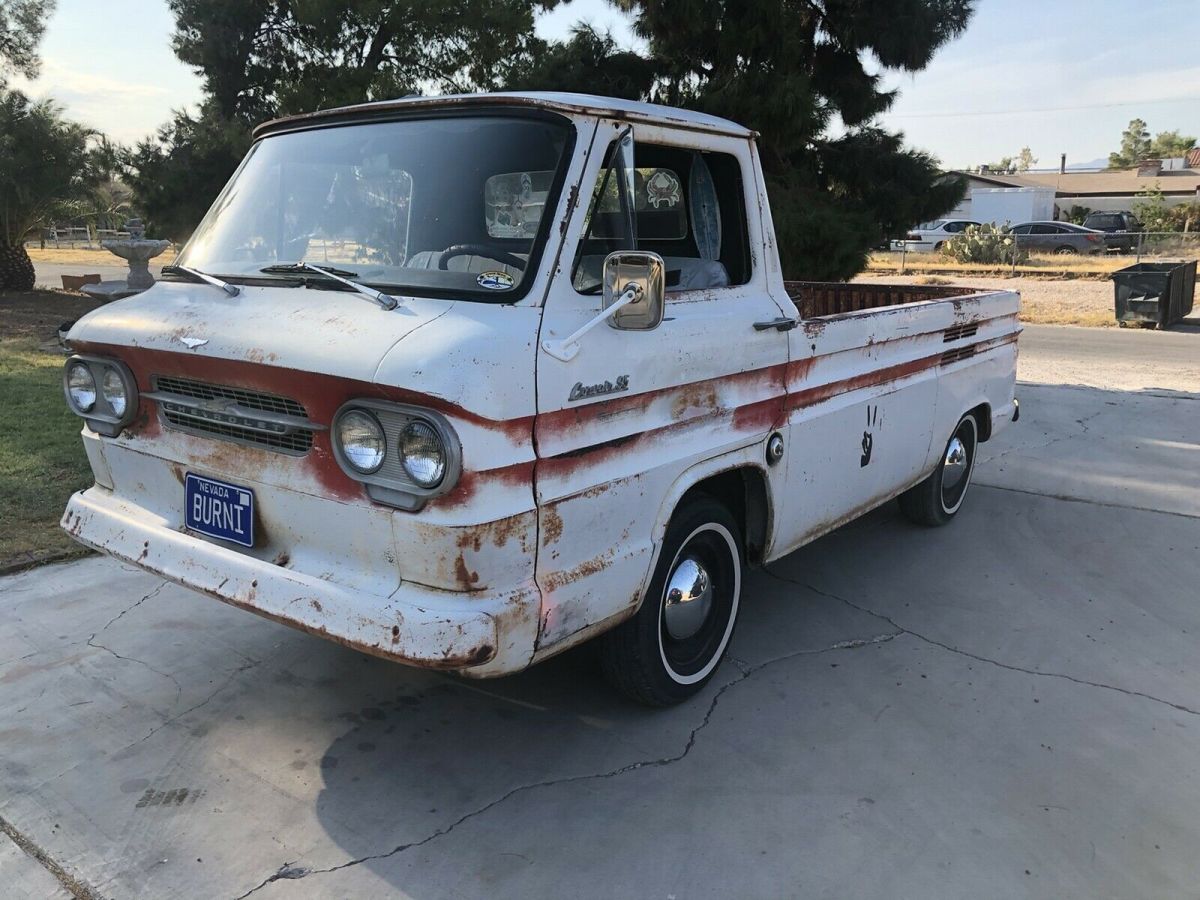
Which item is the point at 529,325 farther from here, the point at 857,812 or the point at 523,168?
the point at 857,812

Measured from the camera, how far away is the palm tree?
51.6ft

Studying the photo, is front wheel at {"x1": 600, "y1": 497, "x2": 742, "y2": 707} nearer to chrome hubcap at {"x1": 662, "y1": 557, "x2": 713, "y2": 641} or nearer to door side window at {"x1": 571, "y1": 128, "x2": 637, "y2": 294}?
chrome hubcap at {"x1": 662, "y1": 557, "x2": 713, "y2": 641}

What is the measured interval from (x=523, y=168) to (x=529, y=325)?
0.68m

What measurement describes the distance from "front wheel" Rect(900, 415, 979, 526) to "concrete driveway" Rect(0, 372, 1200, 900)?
84 centimetres

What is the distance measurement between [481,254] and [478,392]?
74 centimetres

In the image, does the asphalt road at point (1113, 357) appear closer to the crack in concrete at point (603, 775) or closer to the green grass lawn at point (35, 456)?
the crack in concrete at point (603, 775)

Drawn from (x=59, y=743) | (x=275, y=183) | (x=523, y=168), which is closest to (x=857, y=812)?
(x=523, y=168)

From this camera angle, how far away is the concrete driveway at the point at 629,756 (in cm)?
276

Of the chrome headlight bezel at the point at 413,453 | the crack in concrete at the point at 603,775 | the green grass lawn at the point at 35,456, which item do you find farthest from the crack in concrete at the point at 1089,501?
the green grass lawn at the point at 35,456

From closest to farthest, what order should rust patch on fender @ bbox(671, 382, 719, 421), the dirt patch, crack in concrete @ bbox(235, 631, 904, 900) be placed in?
1. crack in concrete @ bbox(235, 631, 904, 900)
2. rust patch on fender @ bbox(671, 382, 719, 421)
3. the dirt patch

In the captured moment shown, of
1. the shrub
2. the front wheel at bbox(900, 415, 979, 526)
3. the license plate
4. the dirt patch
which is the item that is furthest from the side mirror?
the shrub

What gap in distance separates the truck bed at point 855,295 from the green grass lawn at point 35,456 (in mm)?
4754

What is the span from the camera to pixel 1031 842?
291 cm

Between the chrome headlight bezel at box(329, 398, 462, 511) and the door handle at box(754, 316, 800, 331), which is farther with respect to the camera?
the door handle at box(754, 316, 800, 331)
